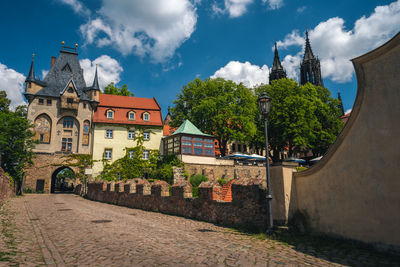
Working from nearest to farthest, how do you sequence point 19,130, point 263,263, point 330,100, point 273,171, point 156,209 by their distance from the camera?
point 263,263 → point 273,171 → point 156,209 → point 19,130 → point 330,100

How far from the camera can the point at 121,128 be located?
37469 millimetres

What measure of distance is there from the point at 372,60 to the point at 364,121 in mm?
1402

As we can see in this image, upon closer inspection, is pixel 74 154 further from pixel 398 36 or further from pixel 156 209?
pixel 398 36

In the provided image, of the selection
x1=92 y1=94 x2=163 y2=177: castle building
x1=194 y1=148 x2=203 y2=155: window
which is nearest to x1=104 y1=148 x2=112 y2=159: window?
x1=92 y1=94 x2=163 y2=177: castle building

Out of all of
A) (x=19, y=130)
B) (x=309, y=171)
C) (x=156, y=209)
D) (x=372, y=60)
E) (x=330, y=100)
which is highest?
(x=330, y=100)

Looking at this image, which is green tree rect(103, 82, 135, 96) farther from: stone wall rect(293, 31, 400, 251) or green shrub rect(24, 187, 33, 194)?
stone wall rect(293, 31, 400, 251)

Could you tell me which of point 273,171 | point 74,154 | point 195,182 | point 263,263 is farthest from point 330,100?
point 263,263

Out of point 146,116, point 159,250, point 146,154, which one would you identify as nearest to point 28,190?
point 146,154

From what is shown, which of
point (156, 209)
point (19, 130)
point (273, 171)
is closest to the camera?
point (273, 171)

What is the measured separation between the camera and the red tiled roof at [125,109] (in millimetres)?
37625

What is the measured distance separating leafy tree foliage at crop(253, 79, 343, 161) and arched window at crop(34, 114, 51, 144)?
30.2m

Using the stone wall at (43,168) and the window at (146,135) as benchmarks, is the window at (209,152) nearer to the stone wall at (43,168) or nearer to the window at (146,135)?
the window at (146,135)

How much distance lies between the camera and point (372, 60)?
639cm

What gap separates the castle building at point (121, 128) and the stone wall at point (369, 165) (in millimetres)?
32240
